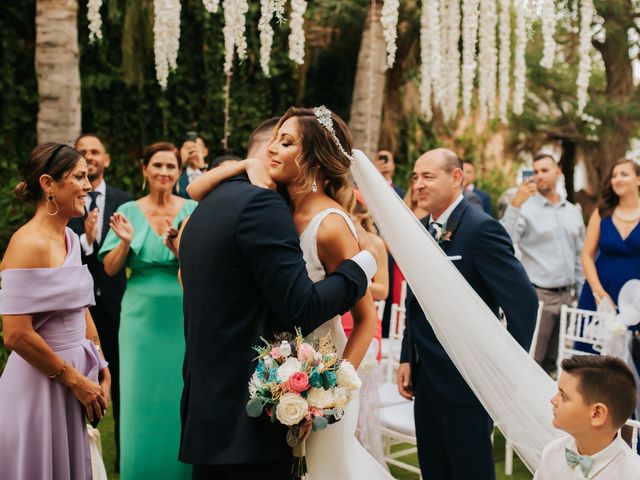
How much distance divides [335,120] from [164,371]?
82.2 inches

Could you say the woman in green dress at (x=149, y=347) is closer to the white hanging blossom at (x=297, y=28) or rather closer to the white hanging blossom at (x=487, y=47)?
the white hanging blossom at (x=297, y=28)

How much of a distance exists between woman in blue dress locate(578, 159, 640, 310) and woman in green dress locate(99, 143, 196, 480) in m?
2.96

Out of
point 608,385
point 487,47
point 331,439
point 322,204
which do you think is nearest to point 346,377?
point 331,439

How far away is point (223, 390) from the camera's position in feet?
7.58

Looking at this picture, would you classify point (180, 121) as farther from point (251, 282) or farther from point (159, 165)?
point (251, 282)

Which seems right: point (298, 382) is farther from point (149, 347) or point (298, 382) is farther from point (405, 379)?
point (149, 347)

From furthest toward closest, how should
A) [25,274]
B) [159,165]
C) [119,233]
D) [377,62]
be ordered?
[377,62]
[159,165]
[119,233]
[25,274]

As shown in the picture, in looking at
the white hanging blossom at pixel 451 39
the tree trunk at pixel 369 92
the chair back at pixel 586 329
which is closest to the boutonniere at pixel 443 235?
the chair back at pixel 586 329

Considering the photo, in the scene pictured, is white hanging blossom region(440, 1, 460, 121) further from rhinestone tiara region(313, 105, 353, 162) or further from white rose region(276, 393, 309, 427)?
white rose region(276, 393, 309, 427)

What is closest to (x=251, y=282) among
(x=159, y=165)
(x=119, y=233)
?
(x=119, y=233)

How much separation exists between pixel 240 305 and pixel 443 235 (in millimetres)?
1246

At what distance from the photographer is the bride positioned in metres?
2.46

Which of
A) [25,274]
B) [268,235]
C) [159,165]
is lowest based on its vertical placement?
[25,274]

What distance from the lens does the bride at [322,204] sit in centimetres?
246
